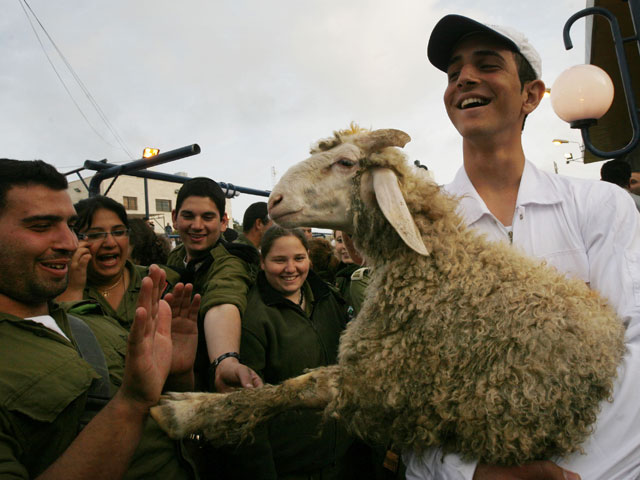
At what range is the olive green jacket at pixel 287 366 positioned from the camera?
1.96 metres

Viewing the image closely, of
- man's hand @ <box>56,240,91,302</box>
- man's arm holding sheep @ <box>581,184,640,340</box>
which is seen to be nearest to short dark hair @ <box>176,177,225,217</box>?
man's hand @ <box>56,240,91,302</box>

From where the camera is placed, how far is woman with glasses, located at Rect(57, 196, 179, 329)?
232cm

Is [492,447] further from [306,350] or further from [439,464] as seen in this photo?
[306,350]

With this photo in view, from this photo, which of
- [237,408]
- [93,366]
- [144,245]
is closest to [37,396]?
[93,366]

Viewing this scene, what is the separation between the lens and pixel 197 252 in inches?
114

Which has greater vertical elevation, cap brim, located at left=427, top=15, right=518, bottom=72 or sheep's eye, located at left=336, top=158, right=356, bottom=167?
cap brim, located at left=427, top=15, right=518, bottom=72

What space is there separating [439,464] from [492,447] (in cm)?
21

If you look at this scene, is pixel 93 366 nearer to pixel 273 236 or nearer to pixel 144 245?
pixel 273 236

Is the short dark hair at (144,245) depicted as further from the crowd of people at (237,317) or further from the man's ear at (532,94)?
the man's ear at (532,94)

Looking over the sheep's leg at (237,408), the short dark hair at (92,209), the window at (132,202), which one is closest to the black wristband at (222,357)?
the sheep's leg at (237,408)

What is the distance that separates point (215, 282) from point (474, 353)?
5.34ft

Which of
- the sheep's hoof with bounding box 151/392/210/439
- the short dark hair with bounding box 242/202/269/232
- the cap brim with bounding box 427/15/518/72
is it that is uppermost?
the cap brim with bounding box 427/15/518/72

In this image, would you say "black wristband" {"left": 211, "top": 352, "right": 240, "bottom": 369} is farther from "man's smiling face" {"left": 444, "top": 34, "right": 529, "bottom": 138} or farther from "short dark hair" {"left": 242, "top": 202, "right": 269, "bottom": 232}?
"short dark hair" {"left": 242, "top": 202, "right": 269, "bottom": 232}

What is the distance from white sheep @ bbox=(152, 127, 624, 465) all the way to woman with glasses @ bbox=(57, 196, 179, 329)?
121 cm
